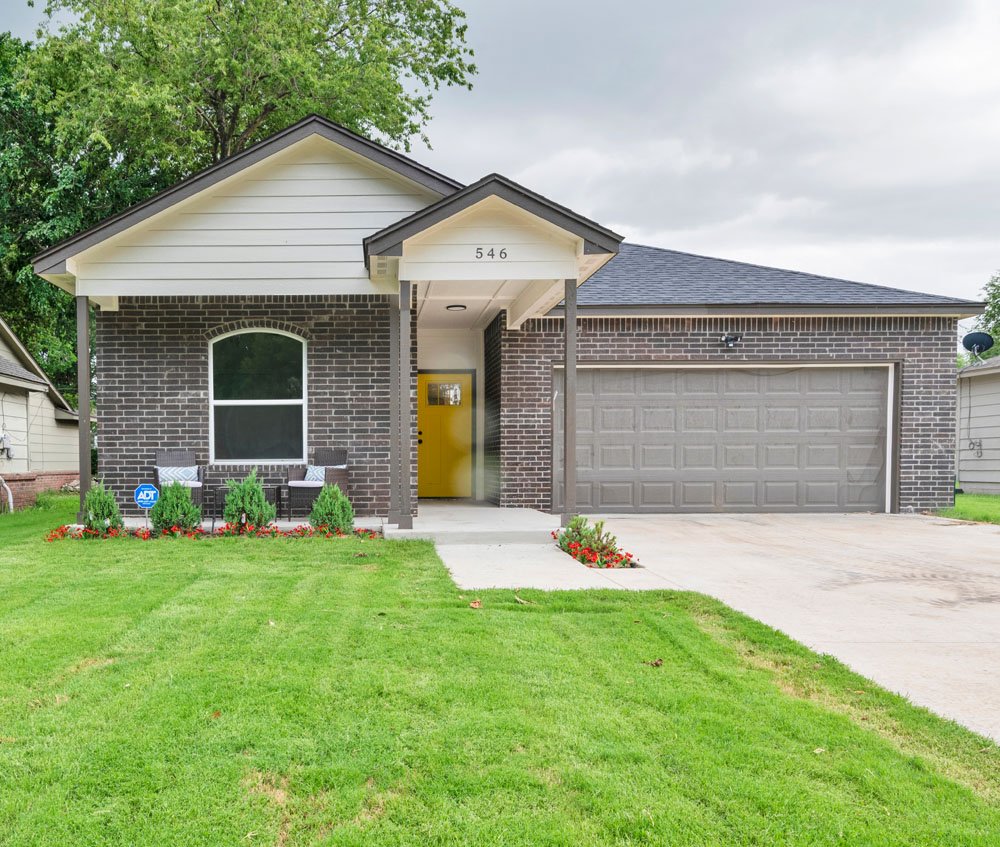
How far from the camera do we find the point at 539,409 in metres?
10.2

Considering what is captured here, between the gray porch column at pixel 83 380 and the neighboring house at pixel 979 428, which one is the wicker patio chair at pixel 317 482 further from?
the neighboring house at pixel 979 428

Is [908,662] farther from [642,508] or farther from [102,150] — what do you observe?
[102,150]

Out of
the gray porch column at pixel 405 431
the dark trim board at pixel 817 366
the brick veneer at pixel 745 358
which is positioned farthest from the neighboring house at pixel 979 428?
the gray porch column at pixel 405 431

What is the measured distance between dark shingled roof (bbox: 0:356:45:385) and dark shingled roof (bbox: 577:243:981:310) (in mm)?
10345

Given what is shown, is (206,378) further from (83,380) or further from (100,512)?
(100,512)

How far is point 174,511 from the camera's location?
7.71 meters

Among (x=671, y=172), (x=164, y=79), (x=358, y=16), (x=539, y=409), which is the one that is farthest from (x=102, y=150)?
(x=671, y=172)

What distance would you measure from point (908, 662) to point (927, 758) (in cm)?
118

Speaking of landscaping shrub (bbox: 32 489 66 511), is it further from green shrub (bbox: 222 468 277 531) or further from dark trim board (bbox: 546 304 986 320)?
dark trim board (bbox: 546 304 986 320)

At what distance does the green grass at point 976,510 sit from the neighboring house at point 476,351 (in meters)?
0.47

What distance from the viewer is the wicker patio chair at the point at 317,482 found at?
8.39 metres

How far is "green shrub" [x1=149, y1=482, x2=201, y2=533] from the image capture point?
770 centimetres

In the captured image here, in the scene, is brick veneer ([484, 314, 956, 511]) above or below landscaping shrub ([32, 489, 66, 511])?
above

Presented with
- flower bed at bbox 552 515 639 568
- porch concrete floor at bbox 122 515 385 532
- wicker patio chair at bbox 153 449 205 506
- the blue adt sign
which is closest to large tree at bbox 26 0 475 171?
wicker patio chair at bbox 153 449 205 506
